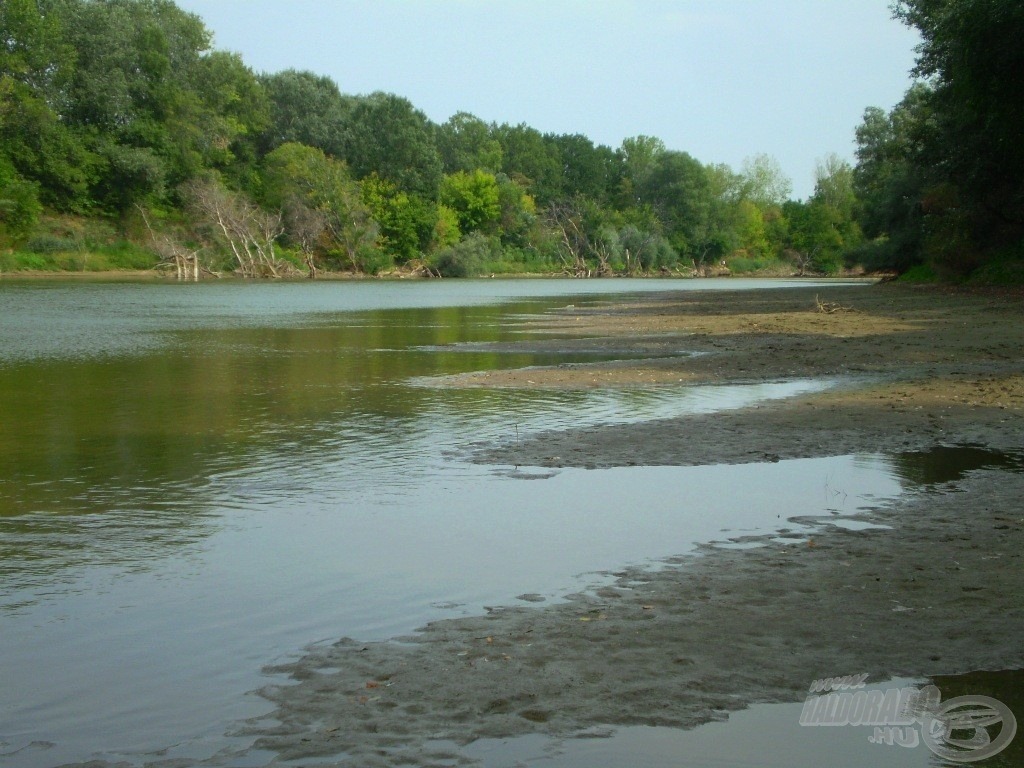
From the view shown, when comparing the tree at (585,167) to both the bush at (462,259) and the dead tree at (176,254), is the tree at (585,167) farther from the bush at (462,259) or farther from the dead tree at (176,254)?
the dead tree at (176,254)

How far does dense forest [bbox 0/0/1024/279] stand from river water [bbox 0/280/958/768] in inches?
1195

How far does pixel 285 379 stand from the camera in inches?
738

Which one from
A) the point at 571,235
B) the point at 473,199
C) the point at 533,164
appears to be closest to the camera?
the point at 473,199

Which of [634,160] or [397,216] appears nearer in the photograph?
[397,216]

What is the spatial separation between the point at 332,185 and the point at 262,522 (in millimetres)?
93101

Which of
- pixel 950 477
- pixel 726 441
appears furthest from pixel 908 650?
pixel 726 441

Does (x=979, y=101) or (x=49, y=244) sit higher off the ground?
(x=979, y=101)

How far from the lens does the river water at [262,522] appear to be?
16.9 ft

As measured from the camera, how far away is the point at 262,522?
848cm

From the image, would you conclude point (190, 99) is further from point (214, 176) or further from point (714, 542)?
point (714, 542)

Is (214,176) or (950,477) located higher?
(214,176)

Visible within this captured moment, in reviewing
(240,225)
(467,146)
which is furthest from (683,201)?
(240,225)

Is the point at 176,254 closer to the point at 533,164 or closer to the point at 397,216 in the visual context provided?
the point at 397,216

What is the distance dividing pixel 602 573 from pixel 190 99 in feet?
317
